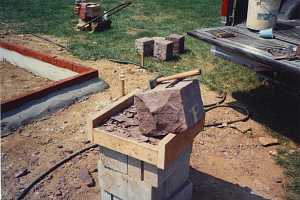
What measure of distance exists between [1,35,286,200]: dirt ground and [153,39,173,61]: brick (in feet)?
6.98

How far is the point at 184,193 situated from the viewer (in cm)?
367

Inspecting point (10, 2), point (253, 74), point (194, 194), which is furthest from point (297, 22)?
point (10, 2)

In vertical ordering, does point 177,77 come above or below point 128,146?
above

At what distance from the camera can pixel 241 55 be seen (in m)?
5.05

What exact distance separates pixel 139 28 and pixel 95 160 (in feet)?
Result: 19.8

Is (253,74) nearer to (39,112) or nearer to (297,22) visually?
(297,22)

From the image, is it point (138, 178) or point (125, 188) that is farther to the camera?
point (125, 188)

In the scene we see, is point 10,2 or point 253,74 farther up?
point 10,2

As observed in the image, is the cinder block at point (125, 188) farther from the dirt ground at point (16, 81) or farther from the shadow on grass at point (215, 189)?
the dirt ground at point (16, 81)

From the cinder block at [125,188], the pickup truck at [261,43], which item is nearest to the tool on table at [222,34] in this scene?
the pickup truck at [261,43]

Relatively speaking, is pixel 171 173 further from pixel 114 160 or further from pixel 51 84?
pixel 51 84

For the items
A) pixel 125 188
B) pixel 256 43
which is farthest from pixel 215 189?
pixel 256 43

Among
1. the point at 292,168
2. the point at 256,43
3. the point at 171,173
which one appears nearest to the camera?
the point at 171,173

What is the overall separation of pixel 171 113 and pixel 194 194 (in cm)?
134
